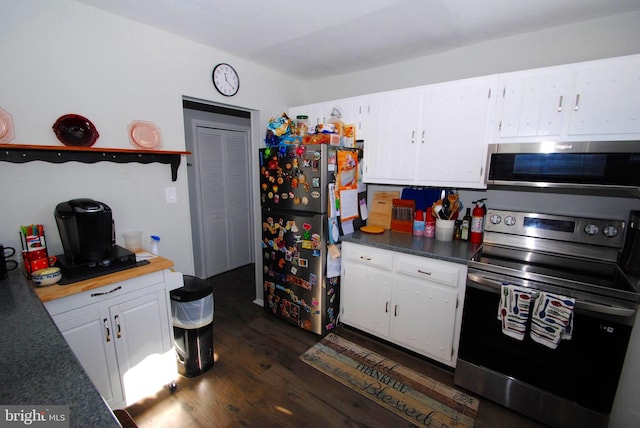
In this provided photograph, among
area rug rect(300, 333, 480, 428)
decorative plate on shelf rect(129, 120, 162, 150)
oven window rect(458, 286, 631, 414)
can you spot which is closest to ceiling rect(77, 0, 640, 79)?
decorative plate on shelf rect(129, 120, 162, 150)

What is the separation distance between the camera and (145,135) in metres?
2.04

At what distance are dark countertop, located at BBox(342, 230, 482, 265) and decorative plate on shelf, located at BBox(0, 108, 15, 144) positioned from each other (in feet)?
7.32

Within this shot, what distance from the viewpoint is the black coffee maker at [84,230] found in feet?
5.13

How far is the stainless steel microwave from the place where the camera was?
61.5 inches

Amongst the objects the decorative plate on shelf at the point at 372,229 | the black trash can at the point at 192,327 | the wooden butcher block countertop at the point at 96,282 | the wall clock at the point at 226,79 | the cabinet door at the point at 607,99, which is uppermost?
the wall clock at the point at 226,79

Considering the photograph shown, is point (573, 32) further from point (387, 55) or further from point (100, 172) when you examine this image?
point (100, 172)

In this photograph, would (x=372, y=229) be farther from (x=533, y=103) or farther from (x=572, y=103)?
(x=572, y=103)

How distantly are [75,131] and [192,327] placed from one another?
148 cm

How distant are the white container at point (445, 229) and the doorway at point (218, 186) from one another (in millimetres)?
2523

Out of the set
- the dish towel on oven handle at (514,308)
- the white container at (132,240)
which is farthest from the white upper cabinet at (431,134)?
the white container at (132,240)

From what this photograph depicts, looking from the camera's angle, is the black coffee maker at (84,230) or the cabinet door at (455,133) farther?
the cabinet door at (455,133)

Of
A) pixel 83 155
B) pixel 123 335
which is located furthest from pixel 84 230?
pixel 123 335

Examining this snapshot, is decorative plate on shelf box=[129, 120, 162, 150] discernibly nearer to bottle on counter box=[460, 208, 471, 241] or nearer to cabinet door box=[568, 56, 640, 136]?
bottle on counter box=[460, 208, 471, 241]

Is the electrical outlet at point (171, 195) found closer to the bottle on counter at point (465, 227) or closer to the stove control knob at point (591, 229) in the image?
the bottle on counter at point (465, 227)
